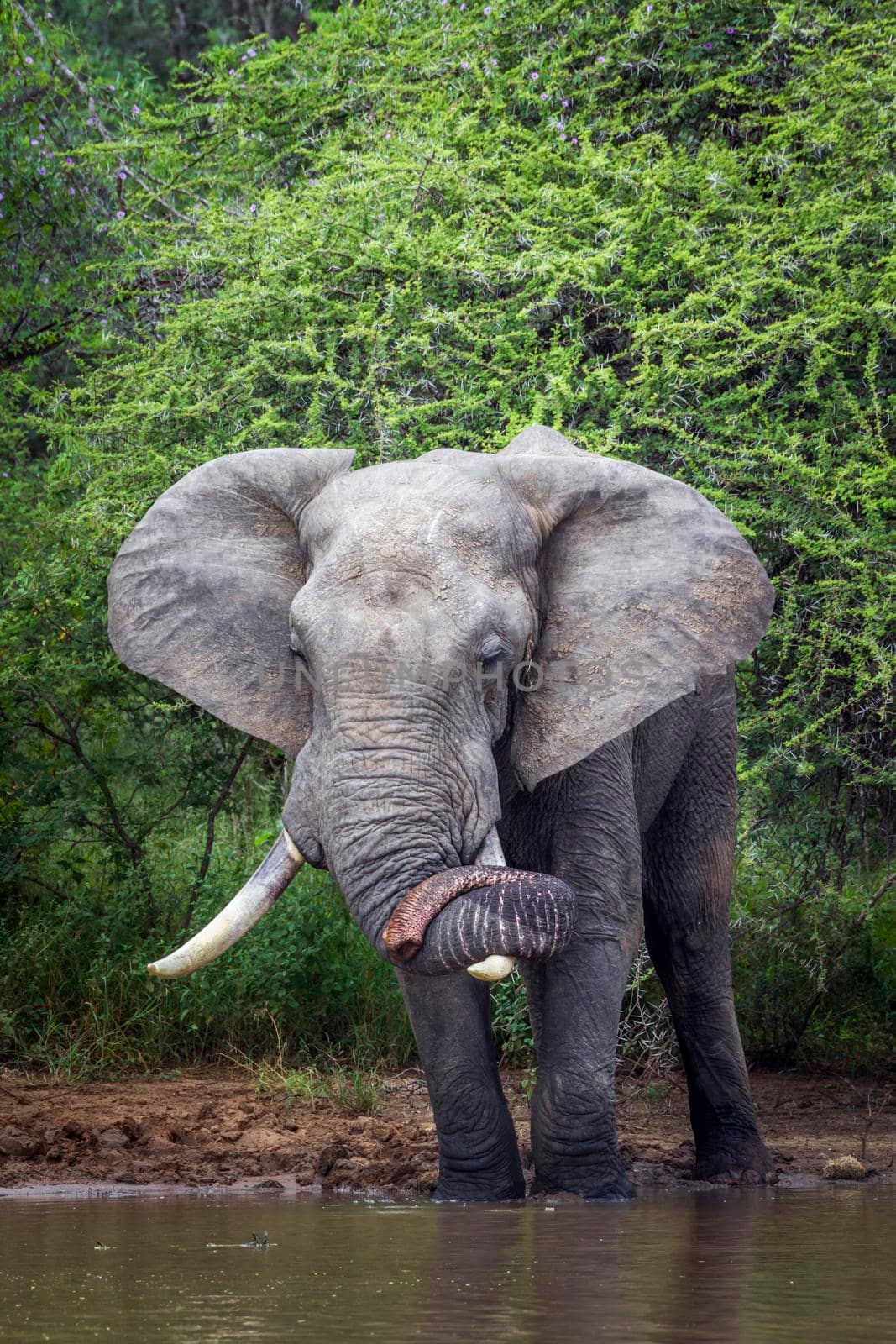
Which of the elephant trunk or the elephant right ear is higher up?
the elephant right ear

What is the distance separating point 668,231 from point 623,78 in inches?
59.8

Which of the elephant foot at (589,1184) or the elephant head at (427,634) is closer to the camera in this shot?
the elephant head at (427,634)

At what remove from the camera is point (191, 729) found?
28.3 feet

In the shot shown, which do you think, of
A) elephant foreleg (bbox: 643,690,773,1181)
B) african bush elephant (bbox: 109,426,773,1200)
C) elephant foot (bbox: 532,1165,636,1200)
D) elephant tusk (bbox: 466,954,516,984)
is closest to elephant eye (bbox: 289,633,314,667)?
african bush elephant (bbox: 109,426,773,1200)

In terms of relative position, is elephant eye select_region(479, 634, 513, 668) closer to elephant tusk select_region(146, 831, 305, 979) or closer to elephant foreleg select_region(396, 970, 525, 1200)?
elephant tusk select_region(146, 831, 305, 979)

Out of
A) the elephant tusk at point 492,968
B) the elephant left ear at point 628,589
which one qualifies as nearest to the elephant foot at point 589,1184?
the elephant tusk at point 492,968

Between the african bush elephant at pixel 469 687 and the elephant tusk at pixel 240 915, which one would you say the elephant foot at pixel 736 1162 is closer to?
the african bush elephant at pixel 469 687

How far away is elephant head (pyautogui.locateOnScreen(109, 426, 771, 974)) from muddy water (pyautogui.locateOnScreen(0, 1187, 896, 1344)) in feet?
2.36

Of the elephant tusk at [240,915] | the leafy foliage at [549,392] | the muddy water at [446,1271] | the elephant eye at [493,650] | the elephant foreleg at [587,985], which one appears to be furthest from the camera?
the leafy foliage at [549,392]

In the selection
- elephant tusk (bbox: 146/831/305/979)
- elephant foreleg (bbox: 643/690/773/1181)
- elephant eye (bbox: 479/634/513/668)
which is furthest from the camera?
elephant foreleg (bbox: 643/690/773/1181)

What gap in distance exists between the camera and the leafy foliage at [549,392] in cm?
809

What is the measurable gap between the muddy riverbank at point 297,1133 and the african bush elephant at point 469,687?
403mm

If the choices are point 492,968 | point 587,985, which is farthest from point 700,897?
point 492,968

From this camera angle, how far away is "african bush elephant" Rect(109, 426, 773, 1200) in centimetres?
512
